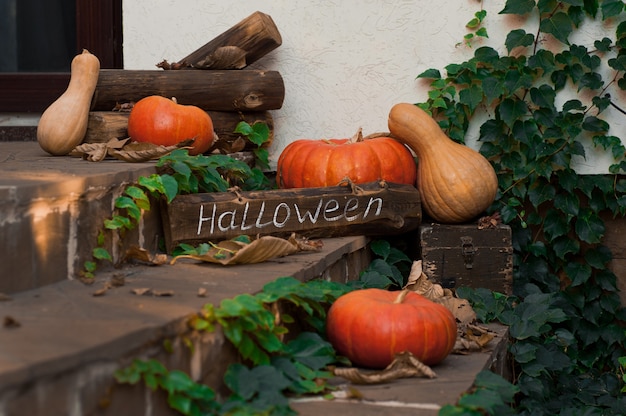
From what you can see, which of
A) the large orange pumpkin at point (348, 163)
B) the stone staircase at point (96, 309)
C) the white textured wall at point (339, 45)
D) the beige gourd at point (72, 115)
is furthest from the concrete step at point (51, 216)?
the white textured wall at point (339, 45)

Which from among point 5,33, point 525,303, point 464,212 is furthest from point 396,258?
point 5,33

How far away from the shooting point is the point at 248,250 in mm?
2660

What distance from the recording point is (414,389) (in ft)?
7.20

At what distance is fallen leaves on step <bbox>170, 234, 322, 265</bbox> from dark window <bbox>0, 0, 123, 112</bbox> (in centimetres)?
205

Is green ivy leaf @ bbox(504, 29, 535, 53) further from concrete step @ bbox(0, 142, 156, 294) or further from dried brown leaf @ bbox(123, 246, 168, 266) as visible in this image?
dried brown leaf @ bbox(123, 246, 168, 266)

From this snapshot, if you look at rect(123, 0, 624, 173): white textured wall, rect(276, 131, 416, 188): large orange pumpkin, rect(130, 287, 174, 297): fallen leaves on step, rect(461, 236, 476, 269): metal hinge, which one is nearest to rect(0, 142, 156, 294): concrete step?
rect(130, 287, 174, 297): fallen leaves on step

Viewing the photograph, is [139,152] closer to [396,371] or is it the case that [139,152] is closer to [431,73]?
[396,371]

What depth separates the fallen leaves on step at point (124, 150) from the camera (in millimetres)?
3078

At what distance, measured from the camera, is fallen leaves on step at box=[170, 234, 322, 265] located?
2.67m

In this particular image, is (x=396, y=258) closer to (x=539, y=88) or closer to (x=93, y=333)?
(x=539, y=88)

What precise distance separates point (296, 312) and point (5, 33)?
3092 millimetres

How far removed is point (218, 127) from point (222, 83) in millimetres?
196

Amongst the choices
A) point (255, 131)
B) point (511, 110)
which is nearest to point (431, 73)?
point (511, 110)

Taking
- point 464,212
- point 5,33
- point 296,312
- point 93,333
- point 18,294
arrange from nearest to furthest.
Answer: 1. point 93,333
2. point 18,294
3. point 296,312
4. point 464,212
5. point 5,33
